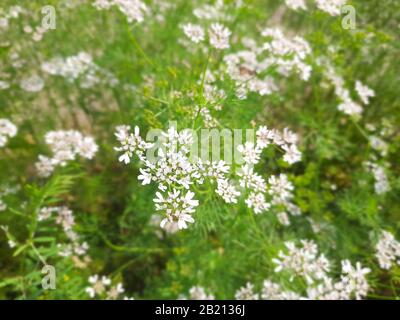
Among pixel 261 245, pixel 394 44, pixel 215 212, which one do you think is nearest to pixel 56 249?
pixel 215 212

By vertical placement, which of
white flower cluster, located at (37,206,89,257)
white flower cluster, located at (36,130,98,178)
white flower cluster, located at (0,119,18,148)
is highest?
white flower cluster, located at (0,119,18,148)

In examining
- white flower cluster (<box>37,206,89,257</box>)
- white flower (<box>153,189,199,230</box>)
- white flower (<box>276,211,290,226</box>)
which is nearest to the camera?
white flower (<box>153,189,199,230</box>)

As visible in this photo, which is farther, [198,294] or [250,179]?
[198,294]

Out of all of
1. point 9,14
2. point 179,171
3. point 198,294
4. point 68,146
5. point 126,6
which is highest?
point 9,14

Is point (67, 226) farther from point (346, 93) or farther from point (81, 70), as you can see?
point (346, 93)

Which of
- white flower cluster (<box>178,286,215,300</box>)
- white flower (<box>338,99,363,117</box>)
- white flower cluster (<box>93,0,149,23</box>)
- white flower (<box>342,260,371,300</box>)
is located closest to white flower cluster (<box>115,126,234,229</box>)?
white flower (<box>342,260,371,300</box>)

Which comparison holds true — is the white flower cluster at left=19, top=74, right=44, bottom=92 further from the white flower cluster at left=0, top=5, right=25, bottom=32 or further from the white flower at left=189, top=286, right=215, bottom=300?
the white flower at left=189, top=286, right=215, bottom=300

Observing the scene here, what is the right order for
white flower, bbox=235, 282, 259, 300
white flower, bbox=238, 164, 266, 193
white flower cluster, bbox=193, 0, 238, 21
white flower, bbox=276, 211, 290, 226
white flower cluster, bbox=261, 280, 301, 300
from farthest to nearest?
white flower cluster, bbox=193, 0, 238, 21
white flower, bbox=276, 211, 290, 226
white flower, bbox=235, 282, 259, 300
white flower cluster, bbox=261, 280, 301, 300
white flower, bbox=238, 164, 266, 193

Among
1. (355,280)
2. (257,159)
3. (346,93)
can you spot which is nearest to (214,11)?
(346,93)
